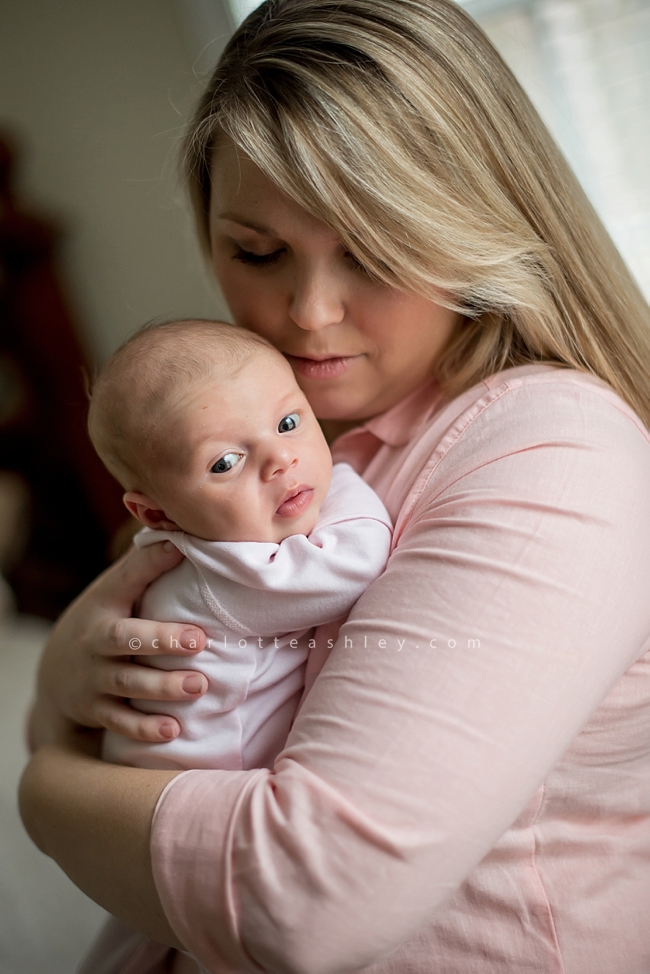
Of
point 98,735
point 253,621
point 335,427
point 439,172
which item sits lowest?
point 98,735

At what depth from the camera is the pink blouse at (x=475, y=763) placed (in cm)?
73

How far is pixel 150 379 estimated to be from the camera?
1.05m

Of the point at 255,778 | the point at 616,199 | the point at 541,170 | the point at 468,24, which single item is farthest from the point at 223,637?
the point at 616,199

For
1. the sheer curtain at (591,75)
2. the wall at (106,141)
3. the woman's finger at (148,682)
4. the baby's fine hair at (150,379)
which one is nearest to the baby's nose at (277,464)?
the baby's fine hair at (150,379)

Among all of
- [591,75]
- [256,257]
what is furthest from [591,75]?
[256,257]

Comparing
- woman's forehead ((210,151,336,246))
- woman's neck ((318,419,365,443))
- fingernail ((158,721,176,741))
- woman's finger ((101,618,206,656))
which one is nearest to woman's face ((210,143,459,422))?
woman's forehead ((210,151,336,246))

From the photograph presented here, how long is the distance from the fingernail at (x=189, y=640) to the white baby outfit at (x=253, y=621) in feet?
0.07

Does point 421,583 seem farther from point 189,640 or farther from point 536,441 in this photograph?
point 189,640

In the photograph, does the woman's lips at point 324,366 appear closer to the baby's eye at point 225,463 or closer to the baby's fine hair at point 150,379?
the baby's fine hair at point 150,379

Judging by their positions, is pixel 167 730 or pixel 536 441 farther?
pixel 167 730

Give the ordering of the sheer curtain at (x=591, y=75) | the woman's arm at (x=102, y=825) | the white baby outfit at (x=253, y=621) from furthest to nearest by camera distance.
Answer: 1. the sheer curtain at (x=591, y=75)
2. the white baby outfit at (x=253, y=621)
3. the woman's arm at (x=102, y=825)

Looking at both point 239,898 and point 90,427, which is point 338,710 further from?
point 90,427

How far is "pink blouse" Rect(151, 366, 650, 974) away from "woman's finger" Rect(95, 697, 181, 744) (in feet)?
0.52

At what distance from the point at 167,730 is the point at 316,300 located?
616mm
